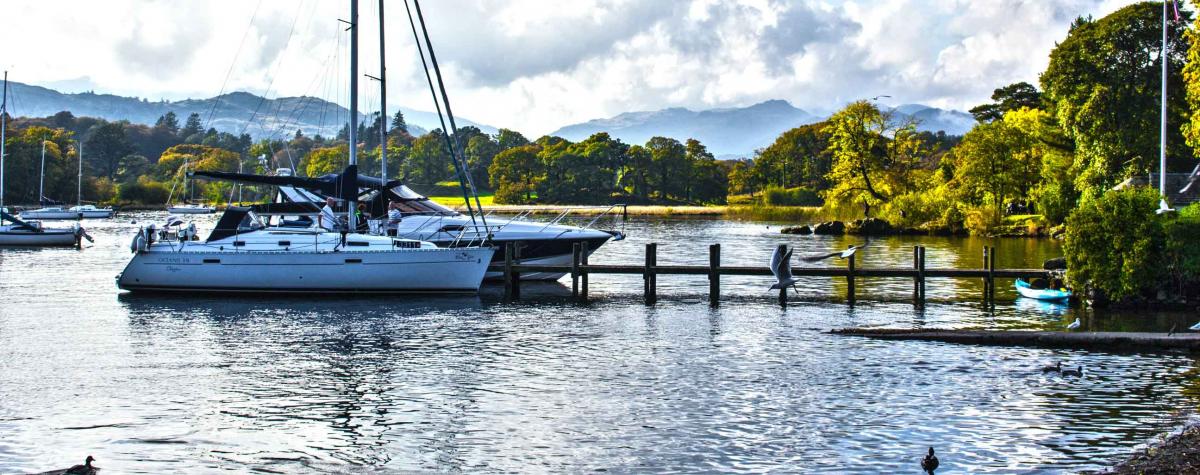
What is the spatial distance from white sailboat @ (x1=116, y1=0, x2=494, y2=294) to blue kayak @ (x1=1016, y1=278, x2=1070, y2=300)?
55.1 feet

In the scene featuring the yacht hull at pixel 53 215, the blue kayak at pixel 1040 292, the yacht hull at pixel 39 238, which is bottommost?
the blue kayak at pixel 1040 292

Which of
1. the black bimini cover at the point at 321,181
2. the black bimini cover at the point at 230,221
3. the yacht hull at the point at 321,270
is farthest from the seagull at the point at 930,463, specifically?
the black bimini cover at the point at 230,221

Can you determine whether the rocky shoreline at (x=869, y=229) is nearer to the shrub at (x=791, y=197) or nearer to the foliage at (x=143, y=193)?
the shrub at (x=791, y=197)

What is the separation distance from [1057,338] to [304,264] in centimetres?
2196

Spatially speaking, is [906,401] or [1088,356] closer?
[906,401]

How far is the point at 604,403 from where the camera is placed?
59.1 feet

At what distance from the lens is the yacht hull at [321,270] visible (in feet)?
110

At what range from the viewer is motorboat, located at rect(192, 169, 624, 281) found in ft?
120

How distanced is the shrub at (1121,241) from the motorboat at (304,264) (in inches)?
692

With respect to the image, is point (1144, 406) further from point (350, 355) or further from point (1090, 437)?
point (350, 355)

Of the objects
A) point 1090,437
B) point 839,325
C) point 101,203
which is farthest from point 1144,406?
point 101,203

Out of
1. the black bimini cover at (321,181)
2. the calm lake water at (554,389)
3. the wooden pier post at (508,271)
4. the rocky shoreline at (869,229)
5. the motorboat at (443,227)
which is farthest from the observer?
the rocky shoreline at (869,229)

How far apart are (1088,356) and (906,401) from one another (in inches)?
252

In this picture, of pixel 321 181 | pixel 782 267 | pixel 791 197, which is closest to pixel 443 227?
pixel 321 181
